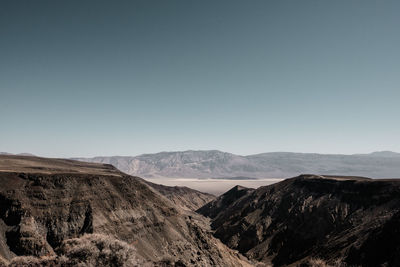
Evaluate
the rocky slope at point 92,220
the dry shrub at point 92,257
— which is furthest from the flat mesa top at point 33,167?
the dry shrub at point 92,257

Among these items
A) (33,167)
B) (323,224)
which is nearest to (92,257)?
(33,167)

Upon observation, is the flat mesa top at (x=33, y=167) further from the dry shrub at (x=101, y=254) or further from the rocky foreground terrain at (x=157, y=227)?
the dry shrub at (x=101, y=254)

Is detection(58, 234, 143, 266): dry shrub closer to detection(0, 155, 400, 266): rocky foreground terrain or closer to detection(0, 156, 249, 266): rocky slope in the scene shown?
detection(0, 155, 400, 266): rocky foreground terrain

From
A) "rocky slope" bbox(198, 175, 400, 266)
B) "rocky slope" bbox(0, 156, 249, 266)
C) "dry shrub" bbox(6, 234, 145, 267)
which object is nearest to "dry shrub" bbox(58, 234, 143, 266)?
"dry shrub" bbox(6, 234, 145, 267)

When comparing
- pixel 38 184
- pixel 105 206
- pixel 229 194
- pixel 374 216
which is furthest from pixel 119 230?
pixel 229 194

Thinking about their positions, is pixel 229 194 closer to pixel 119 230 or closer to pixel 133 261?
pixel 119 230

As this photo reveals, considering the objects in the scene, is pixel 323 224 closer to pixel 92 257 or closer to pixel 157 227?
pixel 157 227
